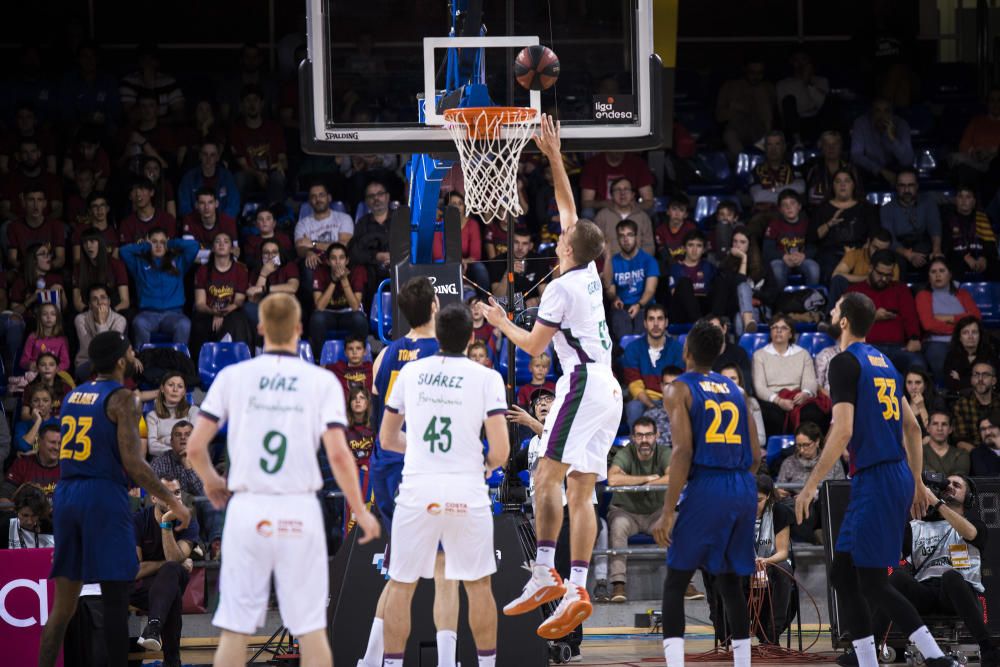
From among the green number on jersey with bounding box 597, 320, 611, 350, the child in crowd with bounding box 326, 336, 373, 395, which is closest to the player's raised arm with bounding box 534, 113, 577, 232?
the green number on jersey with bounding box 597, 320, 611, 350

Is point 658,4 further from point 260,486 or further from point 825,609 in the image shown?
point 260,486

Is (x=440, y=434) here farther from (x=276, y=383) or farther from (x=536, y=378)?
(x=536, y=378)

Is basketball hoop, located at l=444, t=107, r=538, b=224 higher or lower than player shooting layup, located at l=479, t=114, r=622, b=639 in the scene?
higher

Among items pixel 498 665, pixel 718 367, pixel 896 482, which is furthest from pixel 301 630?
pixel 718 367

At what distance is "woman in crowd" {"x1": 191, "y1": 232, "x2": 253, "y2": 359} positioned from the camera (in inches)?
583

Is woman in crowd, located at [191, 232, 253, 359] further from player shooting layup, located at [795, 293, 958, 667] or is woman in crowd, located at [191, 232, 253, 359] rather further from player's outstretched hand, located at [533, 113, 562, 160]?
player shooting layup, located at [795, 293, 958, 667]

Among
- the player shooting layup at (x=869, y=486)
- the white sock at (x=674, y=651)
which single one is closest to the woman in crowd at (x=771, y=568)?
the player shooting layup at (x=869, y=486)

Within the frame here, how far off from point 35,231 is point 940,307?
1048cm

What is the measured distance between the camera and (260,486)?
6570 millimetres

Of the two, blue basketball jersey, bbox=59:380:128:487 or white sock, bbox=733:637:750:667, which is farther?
blue basketball jersey, bbox=59:380:128:487

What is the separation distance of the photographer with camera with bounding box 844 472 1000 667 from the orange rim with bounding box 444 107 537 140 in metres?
4.34

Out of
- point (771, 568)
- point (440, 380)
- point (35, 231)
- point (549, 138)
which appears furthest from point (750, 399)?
point (35, 231)

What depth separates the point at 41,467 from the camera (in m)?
12.6

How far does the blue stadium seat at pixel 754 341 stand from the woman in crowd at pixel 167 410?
19.8 ft
